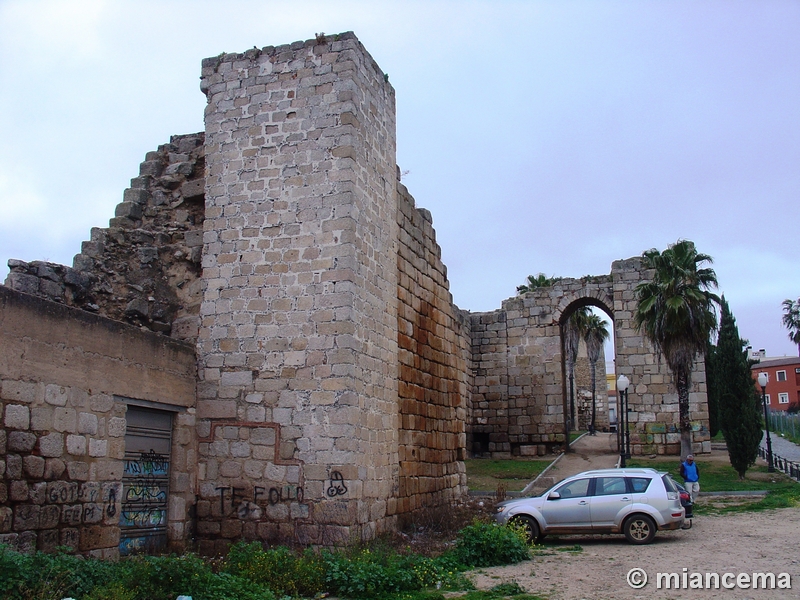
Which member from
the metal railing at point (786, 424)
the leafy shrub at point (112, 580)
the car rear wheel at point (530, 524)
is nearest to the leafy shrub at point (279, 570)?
the leafy shrub at point (112, 580)

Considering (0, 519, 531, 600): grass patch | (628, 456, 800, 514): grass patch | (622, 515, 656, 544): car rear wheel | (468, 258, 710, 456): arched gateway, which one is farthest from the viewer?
(468, 258, 710, 456): arched gateway

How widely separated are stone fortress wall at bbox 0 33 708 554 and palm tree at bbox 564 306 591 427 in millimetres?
26725

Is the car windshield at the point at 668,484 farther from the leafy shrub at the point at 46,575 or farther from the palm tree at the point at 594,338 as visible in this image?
the palm tree at the point at 594,338

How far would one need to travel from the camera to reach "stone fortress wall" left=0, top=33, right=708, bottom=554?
10.9m

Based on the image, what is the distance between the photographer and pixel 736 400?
24.5 metres

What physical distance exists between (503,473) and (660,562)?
13.4 m

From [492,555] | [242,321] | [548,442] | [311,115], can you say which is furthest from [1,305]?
[548,442]

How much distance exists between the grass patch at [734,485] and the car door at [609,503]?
5.26 m

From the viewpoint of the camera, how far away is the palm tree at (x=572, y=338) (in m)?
39.8

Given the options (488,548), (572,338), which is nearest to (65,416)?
(488,548)

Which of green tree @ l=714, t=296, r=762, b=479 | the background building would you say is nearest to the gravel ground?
green tree @ l=714, t=296, r=762, b=479

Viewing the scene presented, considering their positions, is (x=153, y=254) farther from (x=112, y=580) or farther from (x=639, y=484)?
(x=639, y=484)

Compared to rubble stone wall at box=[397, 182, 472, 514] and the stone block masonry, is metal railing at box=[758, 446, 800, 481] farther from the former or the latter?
the stone block masonry

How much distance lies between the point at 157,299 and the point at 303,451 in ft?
11.7
